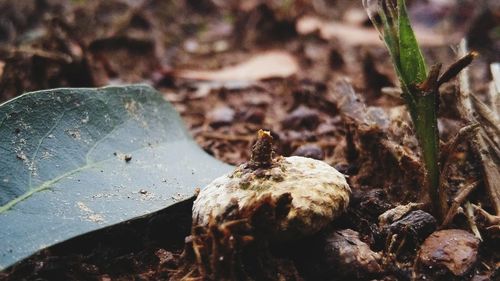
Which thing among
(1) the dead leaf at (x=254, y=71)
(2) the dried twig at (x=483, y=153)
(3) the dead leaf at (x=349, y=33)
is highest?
(3) the dead leaf at (x=349, y=33)

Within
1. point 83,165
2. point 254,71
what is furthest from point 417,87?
point 254,71

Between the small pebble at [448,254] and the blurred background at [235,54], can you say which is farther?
the blurred background at [235,54]

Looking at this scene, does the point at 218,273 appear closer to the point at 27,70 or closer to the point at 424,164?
the point at 424,164

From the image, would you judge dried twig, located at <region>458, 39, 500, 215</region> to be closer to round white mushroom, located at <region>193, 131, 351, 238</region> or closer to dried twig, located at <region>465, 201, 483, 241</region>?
dried twig, located at <region>465, 201, 483, 241</region>

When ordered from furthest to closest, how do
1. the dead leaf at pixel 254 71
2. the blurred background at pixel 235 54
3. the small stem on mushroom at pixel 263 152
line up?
the dead leaf at pixel 254 71 → the blurred background at pixel 235 54 → the small stem on mushroom at pixel 263 152

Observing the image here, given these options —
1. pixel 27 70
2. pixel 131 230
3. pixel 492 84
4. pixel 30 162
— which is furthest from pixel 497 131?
pixel 27 70

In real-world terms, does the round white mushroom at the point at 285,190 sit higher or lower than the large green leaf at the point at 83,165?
lower

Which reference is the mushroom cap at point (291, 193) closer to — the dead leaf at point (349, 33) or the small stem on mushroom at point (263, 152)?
the small stem on mushroom at point (263, 152)

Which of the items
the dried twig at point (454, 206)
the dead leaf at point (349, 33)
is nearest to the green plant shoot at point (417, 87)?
the dried twig at point (454, 206)
